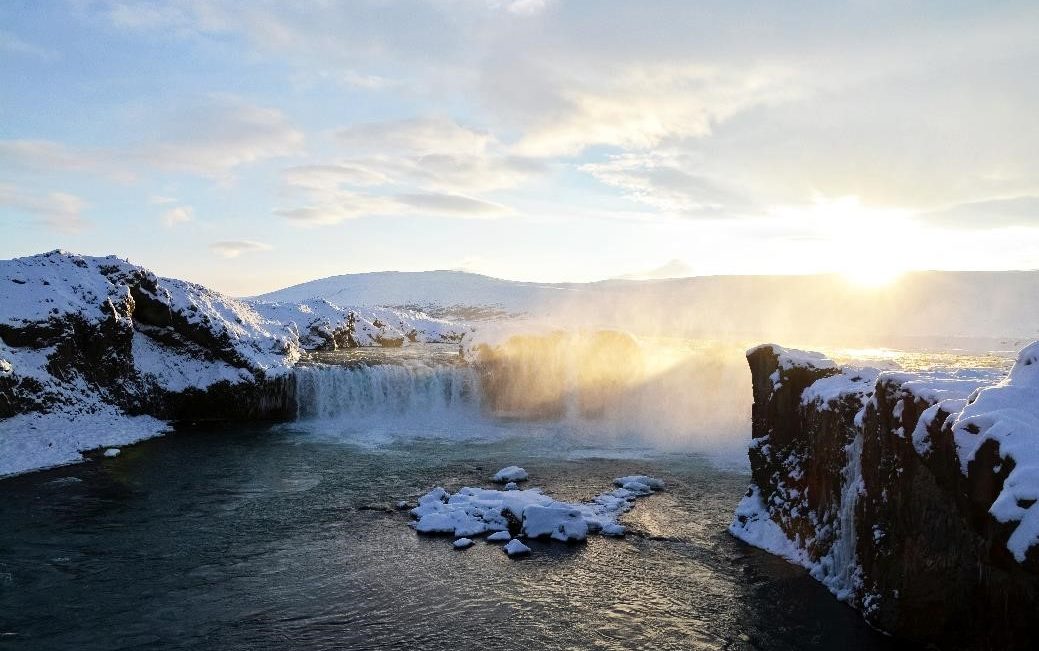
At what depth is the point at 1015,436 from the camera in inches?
338

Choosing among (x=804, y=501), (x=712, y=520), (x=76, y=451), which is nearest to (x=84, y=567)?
(x=76, y=451)

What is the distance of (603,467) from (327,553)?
41.1 ft

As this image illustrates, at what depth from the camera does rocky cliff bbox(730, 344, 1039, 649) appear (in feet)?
28.9

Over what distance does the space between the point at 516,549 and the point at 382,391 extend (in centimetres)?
2159

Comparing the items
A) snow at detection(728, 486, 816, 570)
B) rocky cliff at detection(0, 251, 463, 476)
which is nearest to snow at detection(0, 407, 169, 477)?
rocky cliff at detection(0, 251, 463, 476)

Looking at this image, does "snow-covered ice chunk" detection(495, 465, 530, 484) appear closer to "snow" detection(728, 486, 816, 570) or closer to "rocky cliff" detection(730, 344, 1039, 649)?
"snow" detection(728, 486, 816, 570)

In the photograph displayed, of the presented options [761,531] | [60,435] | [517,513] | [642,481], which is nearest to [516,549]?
[517,513]

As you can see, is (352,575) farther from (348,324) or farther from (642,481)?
(348,324)

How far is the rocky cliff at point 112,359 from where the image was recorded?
90.7 ft

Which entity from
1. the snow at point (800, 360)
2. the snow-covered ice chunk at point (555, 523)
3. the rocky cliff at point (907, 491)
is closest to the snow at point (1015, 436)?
the rocky cliff at point (907, 491)

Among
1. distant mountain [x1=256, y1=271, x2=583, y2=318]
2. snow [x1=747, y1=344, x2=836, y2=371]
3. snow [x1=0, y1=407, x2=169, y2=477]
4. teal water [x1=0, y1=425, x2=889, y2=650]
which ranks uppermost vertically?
distant mountain [x1=256, y1=271, x2=583, y2=318]

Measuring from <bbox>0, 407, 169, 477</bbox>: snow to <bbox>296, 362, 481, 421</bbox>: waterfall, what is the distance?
7295 millimetres

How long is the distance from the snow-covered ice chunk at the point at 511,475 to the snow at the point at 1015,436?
15.6 metres

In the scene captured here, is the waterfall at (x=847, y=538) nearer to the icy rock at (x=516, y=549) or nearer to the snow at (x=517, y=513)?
the snow at (x=517, y=513)
